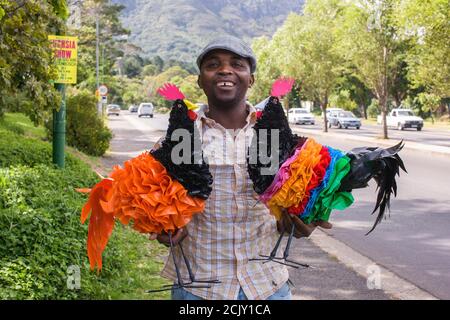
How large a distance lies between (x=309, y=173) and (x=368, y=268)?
399 centimetres

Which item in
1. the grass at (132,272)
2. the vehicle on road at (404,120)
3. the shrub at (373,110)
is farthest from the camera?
the shrub at (373,110)

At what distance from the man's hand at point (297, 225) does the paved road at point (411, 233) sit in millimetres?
3282

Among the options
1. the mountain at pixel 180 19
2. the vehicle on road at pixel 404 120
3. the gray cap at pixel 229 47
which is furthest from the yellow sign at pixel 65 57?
the mountain at pixel 180 19

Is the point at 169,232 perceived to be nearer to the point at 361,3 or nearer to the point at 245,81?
the point at 245,81

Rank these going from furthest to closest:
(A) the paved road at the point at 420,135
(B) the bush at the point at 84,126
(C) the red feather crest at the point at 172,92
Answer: (A) the paved road at the point at 420,135, (B) the bush at the point at 84,126, (C) the red feather crest at the point at 172,92

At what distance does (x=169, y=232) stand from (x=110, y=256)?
116 inches

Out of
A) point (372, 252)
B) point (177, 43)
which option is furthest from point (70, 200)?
point (177, 43)

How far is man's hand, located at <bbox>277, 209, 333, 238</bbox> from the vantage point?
232cm

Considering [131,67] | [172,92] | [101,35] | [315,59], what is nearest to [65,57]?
[172,92]

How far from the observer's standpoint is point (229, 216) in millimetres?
2328

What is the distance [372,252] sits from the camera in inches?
265

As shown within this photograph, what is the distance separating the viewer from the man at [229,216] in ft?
7.61

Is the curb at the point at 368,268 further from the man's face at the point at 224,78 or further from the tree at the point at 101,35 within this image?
the tree at the point at 101,35

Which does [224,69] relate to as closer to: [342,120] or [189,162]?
[189,162]
